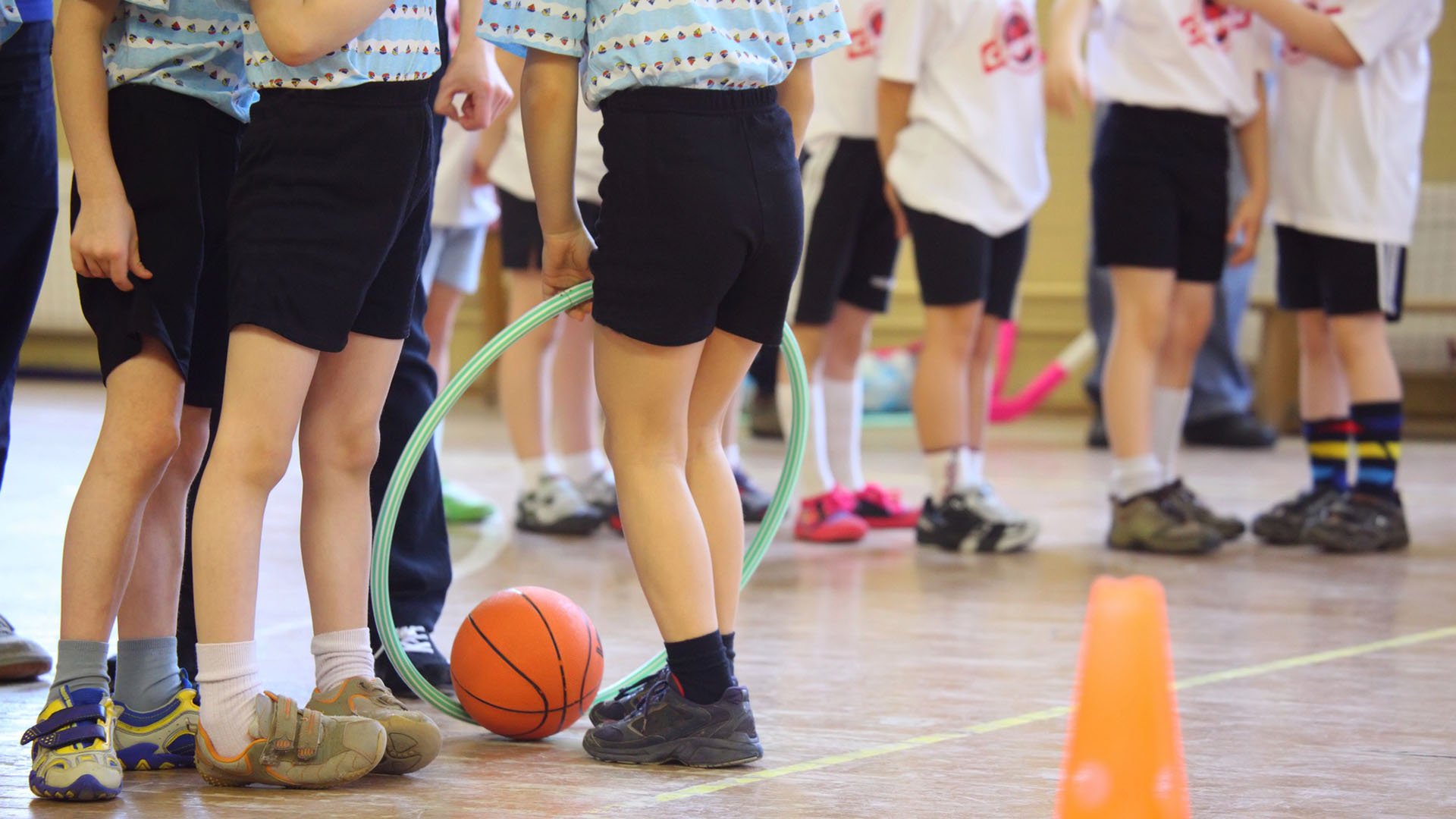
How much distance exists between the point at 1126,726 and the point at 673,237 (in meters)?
0.74

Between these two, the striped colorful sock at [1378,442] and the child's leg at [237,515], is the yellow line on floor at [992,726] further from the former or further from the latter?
the striped colorful sock at [1378,442]

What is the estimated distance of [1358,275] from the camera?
353cm

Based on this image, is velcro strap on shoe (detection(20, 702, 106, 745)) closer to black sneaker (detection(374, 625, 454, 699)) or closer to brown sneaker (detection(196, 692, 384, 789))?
brown sneaker (detection(196, 692, 384, 789))

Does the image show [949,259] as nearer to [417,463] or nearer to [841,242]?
[841,242]

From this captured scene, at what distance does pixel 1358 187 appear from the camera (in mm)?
3531

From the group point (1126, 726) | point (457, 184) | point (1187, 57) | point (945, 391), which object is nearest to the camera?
point (1126, 726)

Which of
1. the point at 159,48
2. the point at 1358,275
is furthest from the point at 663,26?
the point at 1358,275

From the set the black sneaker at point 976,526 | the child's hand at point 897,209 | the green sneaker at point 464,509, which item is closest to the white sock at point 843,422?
the black sneaker at point 976,526

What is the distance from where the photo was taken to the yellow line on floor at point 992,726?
1.72m

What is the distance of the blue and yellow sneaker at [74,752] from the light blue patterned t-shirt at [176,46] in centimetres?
70

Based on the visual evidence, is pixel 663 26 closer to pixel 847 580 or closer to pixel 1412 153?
pixel 847 580

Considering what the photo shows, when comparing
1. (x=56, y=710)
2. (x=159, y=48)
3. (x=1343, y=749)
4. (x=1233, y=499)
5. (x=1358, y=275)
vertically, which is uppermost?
(x=159, y=48)

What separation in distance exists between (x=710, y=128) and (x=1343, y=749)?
44.4 inches

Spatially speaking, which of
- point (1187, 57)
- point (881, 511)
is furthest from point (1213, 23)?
point (881, 511)
